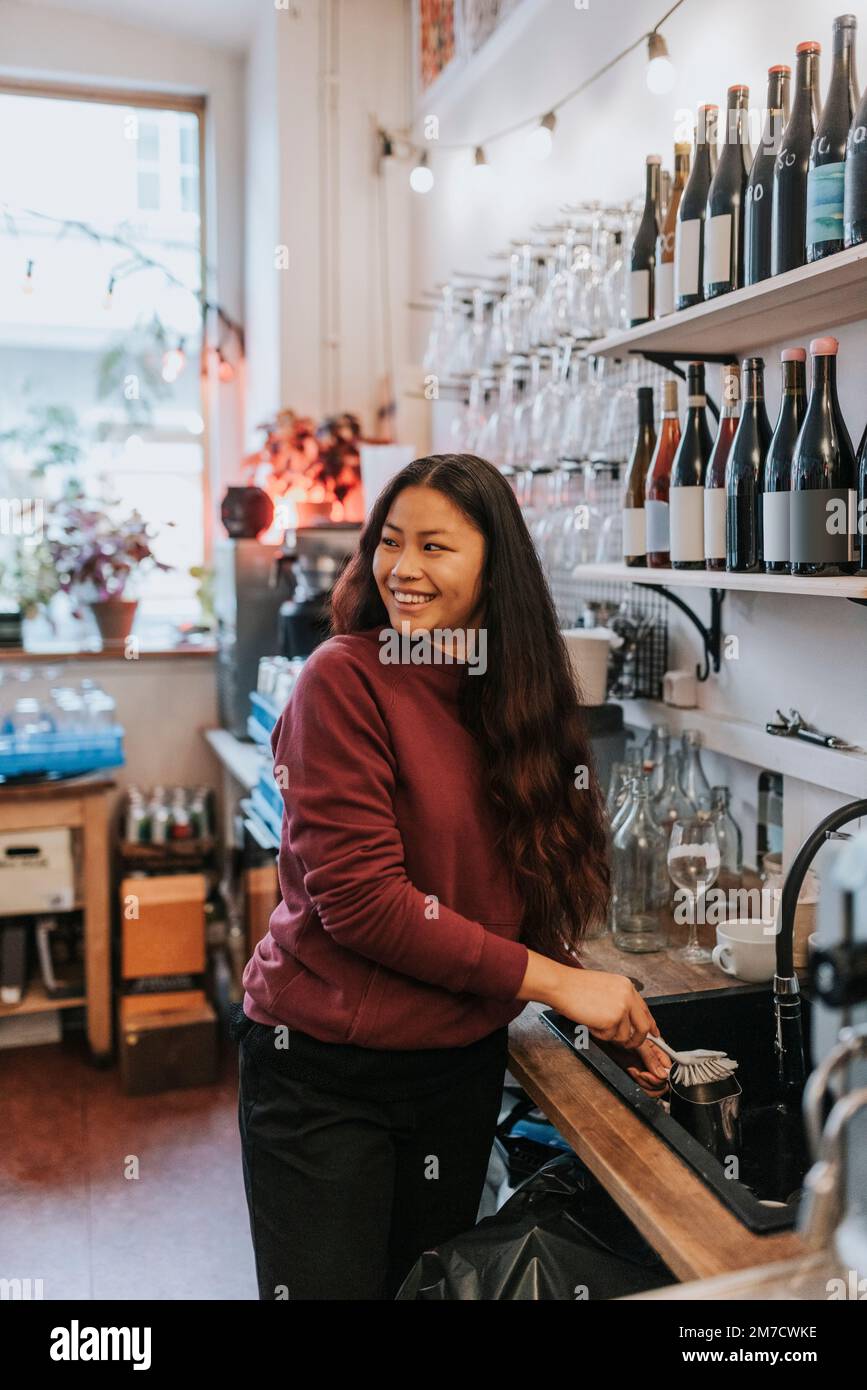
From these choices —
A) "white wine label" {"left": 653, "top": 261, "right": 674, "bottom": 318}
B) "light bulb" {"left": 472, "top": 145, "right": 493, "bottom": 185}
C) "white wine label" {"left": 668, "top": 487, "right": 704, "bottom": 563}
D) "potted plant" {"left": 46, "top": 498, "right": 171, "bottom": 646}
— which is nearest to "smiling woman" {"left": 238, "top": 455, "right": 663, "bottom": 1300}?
"white wine label" {"left": 668, "top": 487, "right": 704, "bottom": 563}

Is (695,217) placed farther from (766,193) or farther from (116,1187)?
(116,1187)

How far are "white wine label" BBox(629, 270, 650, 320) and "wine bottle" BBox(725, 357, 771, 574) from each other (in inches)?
11.7

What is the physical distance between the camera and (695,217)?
196cm

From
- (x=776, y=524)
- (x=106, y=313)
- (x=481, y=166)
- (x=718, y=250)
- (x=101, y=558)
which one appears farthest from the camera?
(x=106, y=313)

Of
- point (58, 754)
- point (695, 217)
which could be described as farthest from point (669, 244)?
point (58, 754)

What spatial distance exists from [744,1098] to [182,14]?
4.16m

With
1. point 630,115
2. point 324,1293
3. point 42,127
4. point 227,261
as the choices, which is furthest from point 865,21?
point 42,127

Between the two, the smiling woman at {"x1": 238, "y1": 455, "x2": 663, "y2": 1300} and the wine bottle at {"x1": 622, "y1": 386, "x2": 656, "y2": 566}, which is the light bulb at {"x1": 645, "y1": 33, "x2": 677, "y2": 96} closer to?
the wine bottle at {"x1": 622, "y1": 386, "x2": 656, "y2": 566}

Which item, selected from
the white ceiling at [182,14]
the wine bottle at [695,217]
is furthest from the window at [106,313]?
the wine bottle at [695,217]

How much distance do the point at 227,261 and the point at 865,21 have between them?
326 centimetres

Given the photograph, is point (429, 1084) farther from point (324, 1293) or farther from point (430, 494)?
point (430, 494)

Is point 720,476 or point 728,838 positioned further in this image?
point 728,838

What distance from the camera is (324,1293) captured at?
1.43 metres

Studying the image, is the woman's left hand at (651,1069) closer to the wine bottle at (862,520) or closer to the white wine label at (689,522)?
the wine bottle at (862,520)
